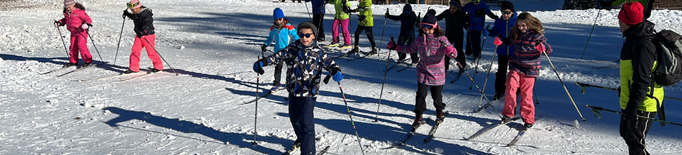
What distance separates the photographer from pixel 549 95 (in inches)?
287

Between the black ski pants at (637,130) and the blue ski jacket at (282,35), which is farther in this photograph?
the blue ski jacket at (282,35)

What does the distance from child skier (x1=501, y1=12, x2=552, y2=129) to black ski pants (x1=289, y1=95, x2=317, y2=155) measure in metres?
2.54

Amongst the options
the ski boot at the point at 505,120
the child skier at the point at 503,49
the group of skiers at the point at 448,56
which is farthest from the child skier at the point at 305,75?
the child skier at the point at 503,49

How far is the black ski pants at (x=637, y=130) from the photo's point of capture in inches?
148

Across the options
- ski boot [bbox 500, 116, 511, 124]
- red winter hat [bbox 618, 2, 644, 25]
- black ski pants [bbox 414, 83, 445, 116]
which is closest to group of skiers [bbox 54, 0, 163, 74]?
black ski pants [bbox 414, 83, 445, 116]

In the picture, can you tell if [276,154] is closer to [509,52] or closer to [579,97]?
[509,52]

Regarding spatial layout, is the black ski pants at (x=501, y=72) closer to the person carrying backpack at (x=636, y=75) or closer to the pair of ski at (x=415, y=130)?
the pair of ski at (x=415, y=130)

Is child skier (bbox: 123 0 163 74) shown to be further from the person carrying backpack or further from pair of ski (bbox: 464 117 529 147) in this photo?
the person carrying backpack

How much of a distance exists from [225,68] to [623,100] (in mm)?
7218

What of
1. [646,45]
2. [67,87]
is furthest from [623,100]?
[67,87]

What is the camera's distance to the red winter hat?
143 inches

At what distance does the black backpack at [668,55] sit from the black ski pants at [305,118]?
9.14 feet

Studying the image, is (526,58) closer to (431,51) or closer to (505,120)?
(505,120)

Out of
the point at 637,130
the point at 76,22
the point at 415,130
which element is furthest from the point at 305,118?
the point at 76,22
